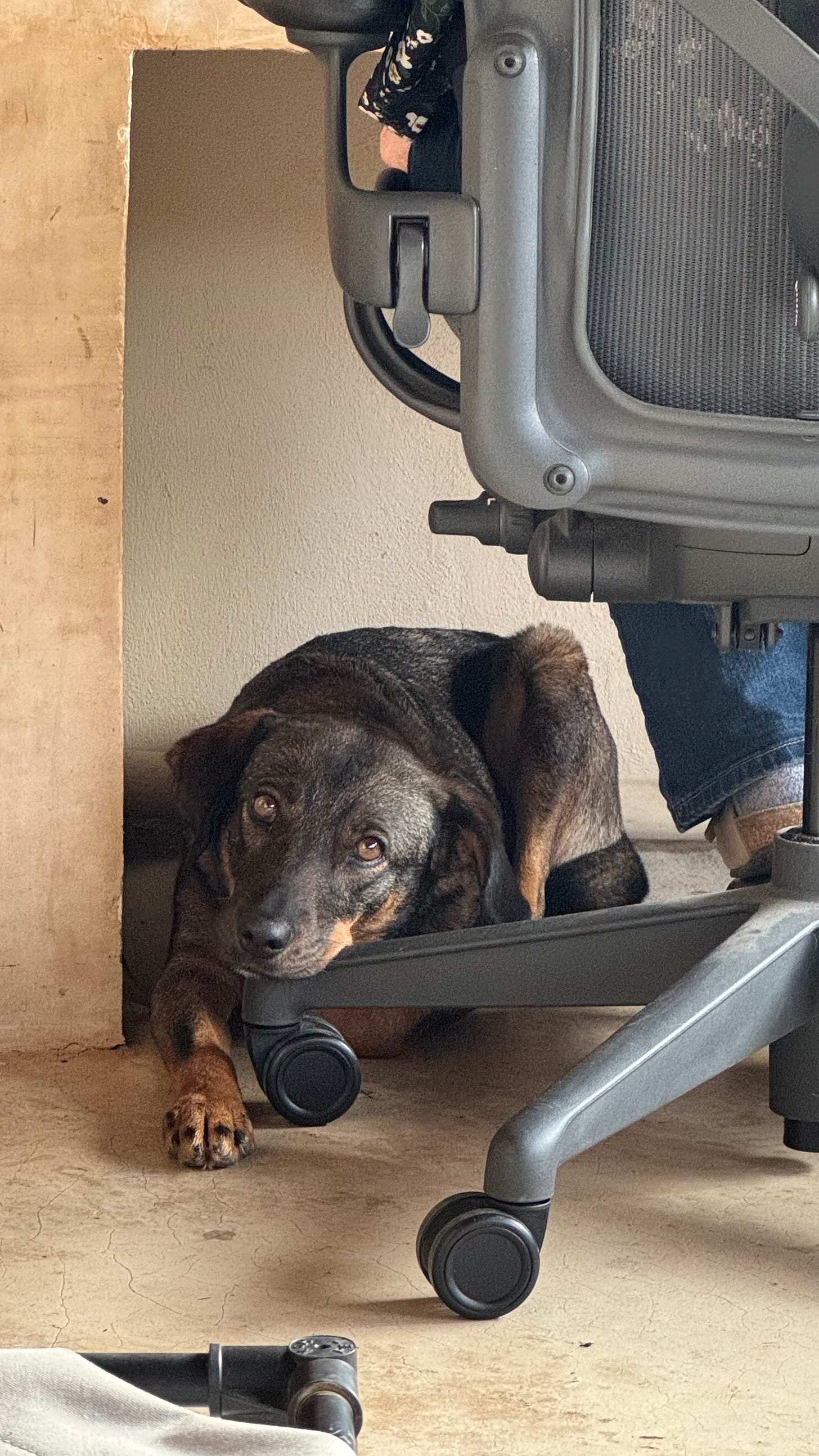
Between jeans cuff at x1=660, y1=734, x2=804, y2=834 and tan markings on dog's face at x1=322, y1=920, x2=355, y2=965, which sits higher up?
jeans cuff at x1=660, y1=734, x2=804, y2=834

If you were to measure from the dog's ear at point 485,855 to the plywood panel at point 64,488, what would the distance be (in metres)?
0.48

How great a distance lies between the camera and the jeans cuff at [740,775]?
7.73 ft

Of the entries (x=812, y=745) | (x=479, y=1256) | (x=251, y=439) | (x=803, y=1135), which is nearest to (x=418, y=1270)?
(x=479, y=1256)

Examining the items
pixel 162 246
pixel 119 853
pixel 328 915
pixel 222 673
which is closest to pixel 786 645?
pixel 328 915

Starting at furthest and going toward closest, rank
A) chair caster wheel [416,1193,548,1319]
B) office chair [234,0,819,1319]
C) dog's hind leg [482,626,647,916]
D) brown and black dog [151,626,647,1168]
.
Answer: dog's hind leg [482,626,647,916]
brown and black dog [151,626,647,1168]
chair caster wheel [416,1193,548,1319]
office chair [234,0,819,1319]

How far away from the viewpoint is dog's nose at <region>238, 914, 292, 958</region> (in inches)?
76.2

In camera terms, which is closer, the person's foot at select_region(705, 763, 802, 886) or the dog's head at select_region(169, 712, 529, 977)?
the dog's head at select_region(169, 712, 529, 977)

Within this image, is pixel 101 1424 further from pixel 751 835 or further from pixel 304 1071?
pixel 751 835

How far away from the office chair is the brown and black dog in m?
0.58

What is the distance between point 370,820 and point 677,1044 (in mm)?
812

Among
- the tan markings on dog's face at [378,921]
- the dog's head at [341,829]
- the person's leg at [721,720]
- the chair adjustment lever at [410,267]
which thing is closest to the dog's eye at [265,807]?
the dog's head at [341,829]

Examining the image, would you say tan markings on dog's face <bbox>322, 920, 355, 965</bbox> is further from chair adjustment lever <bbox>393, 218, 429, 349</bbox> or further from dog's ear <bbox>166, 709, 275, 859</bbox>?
chair adjustment lever <bbox>393, 218, 429, 349</bbox>

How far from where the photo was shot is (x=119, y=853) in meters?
2.22

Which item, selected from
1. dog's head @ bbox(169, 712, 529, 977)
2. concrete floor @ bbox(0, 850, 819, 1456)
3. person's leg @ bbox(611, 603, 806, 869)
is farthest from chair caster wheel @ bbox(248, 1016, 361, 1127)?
person's leg @ bbox(611, 603, 806, 869)
